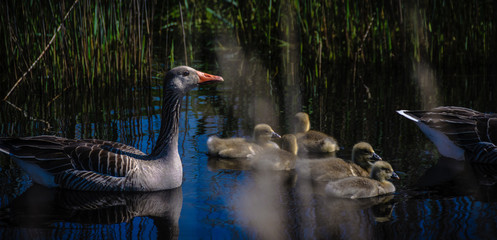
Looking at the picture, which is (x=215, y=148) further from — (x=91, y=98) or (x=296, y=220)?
(x=91, y=98)

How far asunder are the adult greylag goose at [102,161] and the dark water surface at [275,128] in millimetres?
120

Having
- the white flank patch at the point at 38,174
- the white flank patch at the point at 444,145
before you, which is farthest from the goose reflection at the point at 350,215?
the white flank patch at the point at 38,174

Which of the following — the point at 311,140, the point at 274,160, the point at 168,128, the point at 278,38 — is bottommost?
the point at 274,160

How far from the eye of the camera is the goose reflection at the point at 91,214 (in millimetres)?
5285

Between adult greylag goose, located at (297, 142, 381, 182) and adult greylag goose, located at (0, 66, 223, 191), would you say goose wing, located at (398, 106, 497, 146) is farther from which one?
adult greylag goose, located at (0, 66, 223, 191)

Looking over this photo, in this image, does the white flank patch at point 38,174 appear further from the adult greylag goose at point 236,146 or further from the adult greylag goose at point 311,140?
the adult greylag goose at point 311,140

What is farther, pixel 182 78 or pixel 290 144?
pixel 290 144

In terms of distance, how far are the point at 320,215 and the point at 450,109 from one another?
2.81 metres

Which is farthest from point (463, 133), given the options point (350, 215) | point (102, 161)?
point (102, 161)

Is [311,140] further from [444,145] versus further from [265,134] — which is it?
[444,145]

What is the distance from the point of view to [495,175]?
22.7 ft

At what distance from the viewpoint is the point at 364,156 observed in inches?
275

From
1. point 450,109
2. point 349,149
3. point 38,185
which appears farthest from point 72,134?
point 450,109

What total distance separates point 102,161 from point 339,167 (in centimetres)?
235
